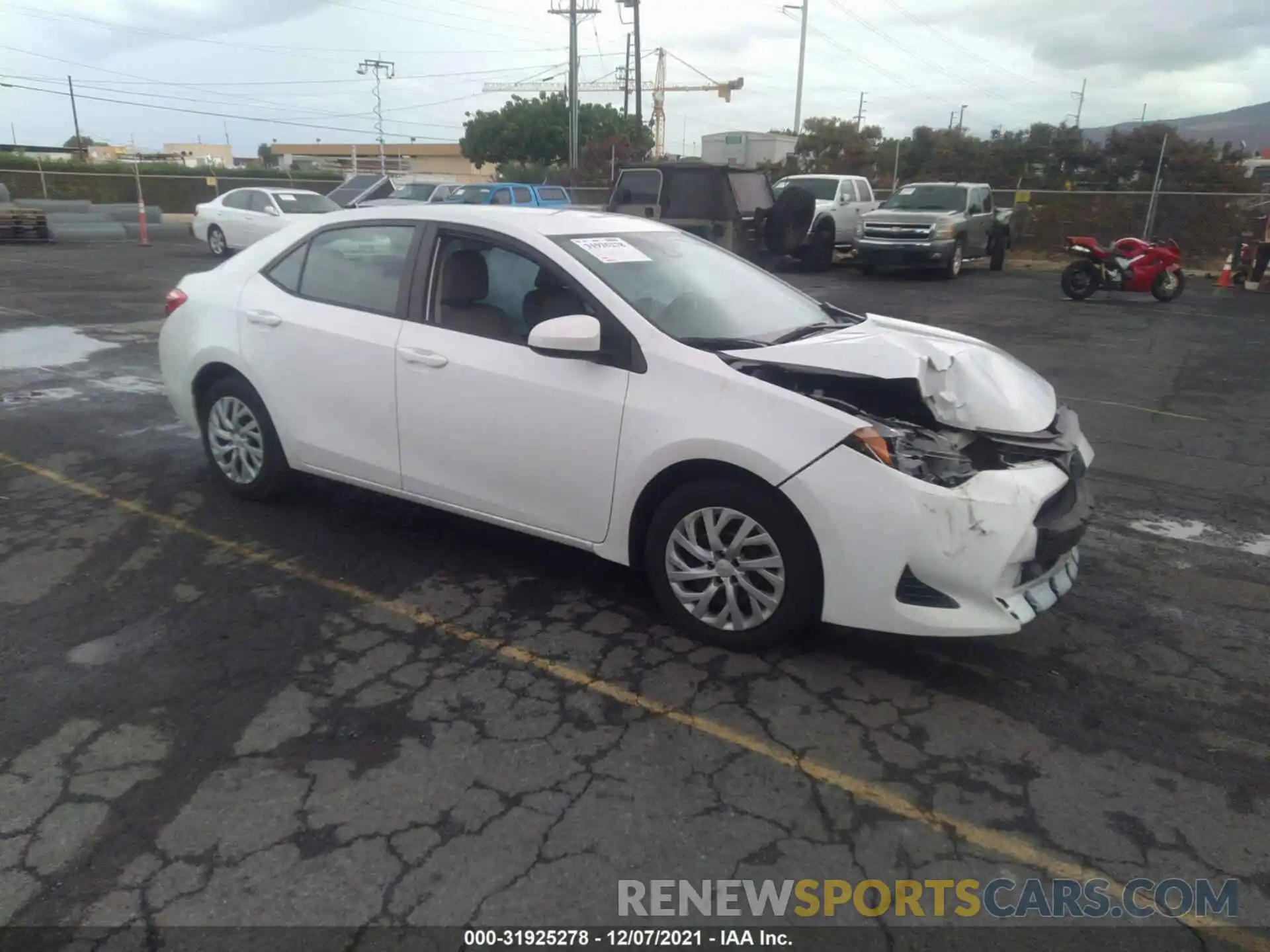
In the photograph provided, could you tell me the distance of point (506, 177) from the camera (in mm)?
51156

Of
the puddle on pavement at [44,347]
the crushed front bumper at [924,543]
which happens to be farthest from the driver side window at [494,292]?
the puddle on pavement at [44,347]

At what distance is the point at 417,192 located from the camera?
2327cm

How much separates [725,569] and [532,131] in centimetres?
5635

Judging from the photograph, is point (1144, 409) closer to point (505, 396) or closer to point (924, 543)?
point (924, 543)

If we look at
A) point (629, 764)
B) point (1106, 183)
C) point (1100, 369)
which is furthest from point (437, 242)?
point (1106, 183)

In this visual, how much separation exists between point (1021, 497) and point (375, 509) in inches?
135

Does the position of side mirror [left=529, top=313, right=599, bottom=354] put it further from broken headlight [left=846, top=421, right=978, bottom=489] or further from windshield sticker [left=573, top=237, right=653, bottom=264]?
broken headlight [left=846, top=421, right=978, bottom=489]

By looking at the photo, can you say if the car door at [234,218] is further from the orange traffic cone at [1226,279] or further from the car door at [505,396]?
the orange traffic cone at [1226,279]

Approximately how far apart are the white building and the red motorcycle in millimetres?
17603

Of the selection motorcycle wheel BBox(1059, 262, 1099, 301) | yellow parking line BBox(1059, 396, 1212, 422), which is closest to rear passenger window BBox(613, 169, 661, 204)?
motorcycle wheel BBox(1059, 262, 1099, 301)

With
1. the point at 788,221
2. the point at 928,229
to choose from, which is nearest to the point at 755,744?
the point at 788,221

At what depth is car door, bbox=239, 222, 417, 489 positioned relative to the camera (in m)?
4.47

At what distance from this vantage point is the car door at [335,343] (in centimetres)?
447

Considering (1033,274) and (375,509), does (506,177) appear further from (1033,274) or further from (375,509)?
(375,509)
